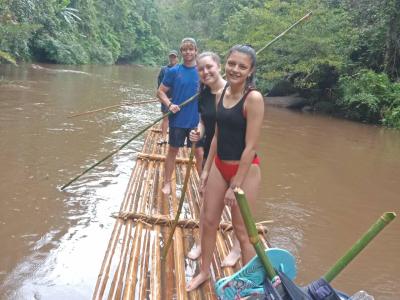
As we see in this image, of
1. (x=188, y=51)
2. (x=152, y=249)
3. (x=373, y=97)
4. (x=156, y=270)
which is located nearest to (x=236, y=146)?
(x=156, y=270)

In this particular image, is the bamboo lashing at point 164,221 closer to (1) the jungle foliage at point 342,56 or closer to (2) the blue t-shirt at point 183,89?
(2) the blue t-shirt at point 183,89

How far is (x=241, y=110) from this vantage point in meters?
2.43

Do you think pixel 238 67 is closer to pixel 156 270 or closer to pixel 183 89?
pixel 156 270

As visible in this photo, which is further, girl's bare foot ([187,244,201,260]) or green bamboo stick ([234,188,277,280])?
girl's bare foot ([187,244,201,260])

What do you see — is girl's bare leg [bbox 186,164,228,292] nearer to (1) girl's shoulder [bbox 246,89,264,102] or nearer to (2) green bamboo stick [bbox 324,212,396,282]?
(1) girl's shoulder [bbox 246,89,264,102]

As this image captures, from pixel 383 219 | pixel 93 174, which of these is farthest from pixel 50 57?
pixel 383 219

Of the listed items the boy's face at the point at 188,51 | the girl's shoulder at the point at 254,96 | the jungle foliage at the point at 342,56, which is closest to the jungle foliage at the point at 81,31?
the jungle foliage at the point at 342,56

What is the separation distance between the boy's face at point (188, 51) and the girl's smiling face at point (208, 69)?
0.88 metres

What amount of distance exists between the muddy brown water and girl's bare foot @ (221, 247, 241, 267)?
76 centimetres

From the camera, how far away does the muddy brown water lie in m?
3.49

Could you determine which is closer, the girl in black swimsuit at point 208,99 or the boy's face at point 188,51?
the girl in black swimsuit at point 208,99

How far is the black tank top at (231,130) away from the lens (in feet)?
8.04

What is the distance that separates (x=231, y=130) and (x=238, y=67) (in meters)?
0.33

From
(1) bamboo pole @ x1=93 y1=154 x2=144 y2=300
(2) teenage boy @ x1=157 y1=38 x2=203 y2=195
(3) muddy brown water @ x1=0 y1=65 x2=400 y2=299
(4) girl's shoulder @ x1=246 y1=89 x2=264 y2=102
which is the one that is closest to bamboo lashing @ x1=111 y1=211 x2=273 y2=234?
(1) bamboo pole @ x1=93 y1=154 x2=144 y2=300
